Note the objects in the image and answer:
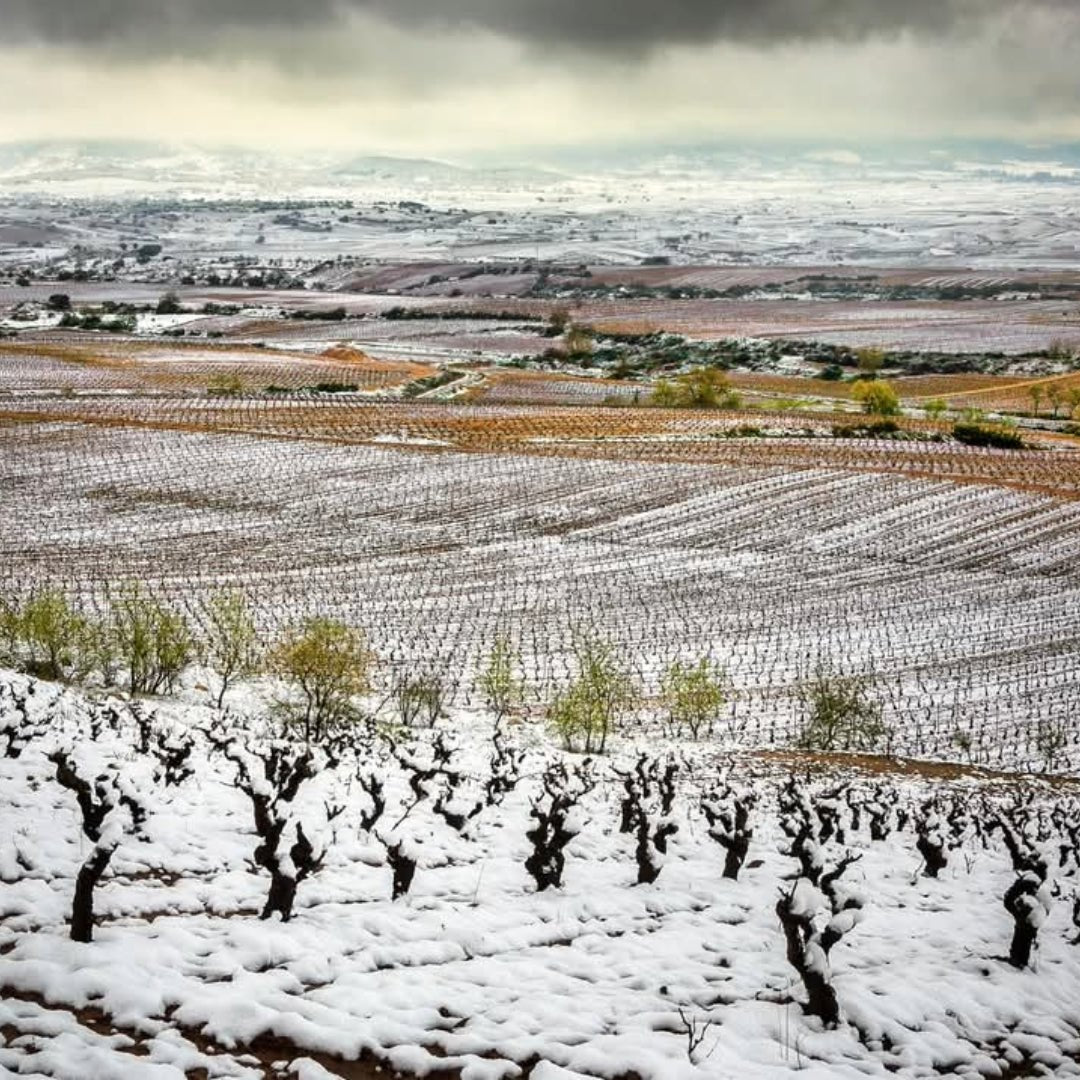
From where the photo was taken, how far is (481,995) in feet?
48.8

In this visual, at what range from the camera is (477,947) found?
1661 cm

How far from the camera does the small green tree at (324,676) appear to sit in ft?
123

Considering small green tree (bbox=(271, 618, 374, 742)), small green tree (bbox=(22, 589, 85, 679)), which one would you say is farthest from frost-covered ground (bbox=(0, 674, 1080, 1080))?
small green tree (bbox=(22, 589, 85, 679))

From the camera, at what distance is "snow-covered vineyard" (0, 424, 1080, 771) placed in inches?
1891

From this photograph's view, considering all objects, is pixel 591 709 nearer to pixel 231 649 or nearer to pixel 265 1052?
pixel 231 649

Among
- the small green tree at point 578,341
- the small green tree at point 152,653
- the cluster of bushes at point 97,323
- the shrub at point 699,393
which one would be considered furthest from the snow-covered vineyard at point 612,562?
the cluster of bushes at point 97,323

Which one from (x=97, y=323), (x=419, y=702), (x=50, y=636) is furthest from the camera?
(x=97, y=323)

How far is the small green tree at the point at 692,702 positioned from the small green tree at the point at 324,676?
38.2 feet

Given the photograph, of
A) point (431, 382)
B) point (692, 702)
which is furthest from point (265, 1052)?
point (431, 382)

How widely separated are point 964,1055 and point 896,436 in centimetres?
9218

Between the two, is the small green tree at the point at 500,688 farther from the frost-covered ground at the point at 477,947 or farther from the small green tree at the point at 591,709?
the frost-covered ground at the point at 477,947

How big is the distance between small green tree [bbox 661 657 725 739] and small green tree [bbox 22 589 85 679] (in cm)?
2208

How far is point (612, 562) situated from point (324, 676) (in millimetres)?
29152

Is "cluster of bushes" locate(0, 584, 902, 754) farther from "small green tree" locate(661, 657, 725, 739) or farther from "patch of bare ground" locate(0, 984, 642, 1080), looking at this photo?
"patch of bare ground" locate(0, 984, 642, 1080)
